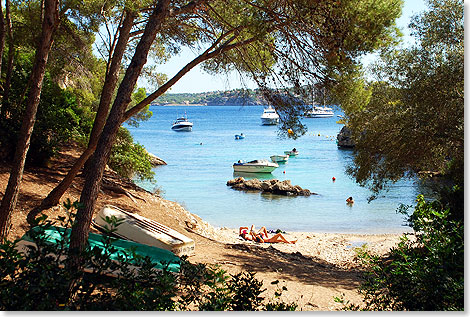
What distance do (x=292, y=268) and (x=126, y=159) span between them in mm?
6613

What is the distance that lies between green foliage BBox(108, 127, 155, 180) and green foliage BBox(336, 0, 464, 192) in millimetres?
6234

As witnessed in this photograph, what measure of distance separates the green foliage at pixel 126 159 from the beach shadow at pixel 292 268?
201 inches

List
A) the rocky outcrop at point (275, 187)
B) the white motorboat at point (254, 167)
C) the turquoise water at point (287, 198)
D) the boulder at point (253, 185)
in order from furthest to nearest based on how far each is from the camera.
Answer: the white motorboat at point (254, 167), the boulder at point (253, 185), the rocky outcrop at point (275, 187), the turquoise water at point (287, 198)

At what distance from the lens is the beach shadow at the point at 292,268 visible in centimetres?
781

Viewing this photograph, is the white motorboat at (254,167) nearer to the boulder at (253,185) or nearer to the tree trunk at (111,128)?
the boulder at (253,185)

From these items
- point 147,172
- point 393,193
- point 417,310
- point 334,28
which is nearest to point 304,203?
point 393,193

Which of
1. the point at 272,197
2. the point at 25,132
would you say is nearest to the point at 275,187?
the point at 272,197

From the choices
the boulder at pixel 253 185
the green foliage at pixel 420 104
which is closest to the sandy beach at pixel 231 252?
the green foliage at pixel 420 104

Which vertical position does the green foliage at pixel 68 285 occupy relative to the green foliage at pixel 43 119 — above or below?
below

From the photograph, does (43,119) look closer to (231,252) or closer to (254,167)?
(231,252)

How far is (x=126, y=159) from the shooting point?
44.4 feet

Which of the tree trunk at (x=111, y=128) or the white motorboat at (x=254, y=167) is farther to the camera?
the white motorboat at (x=254, y=167)

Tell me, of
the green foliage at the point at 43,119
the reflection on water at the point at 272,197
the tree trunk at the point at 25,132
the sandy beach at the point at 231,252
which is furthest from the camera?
the reflection on water at the point at 272,197

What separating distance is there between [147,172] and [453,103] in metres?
8.49
